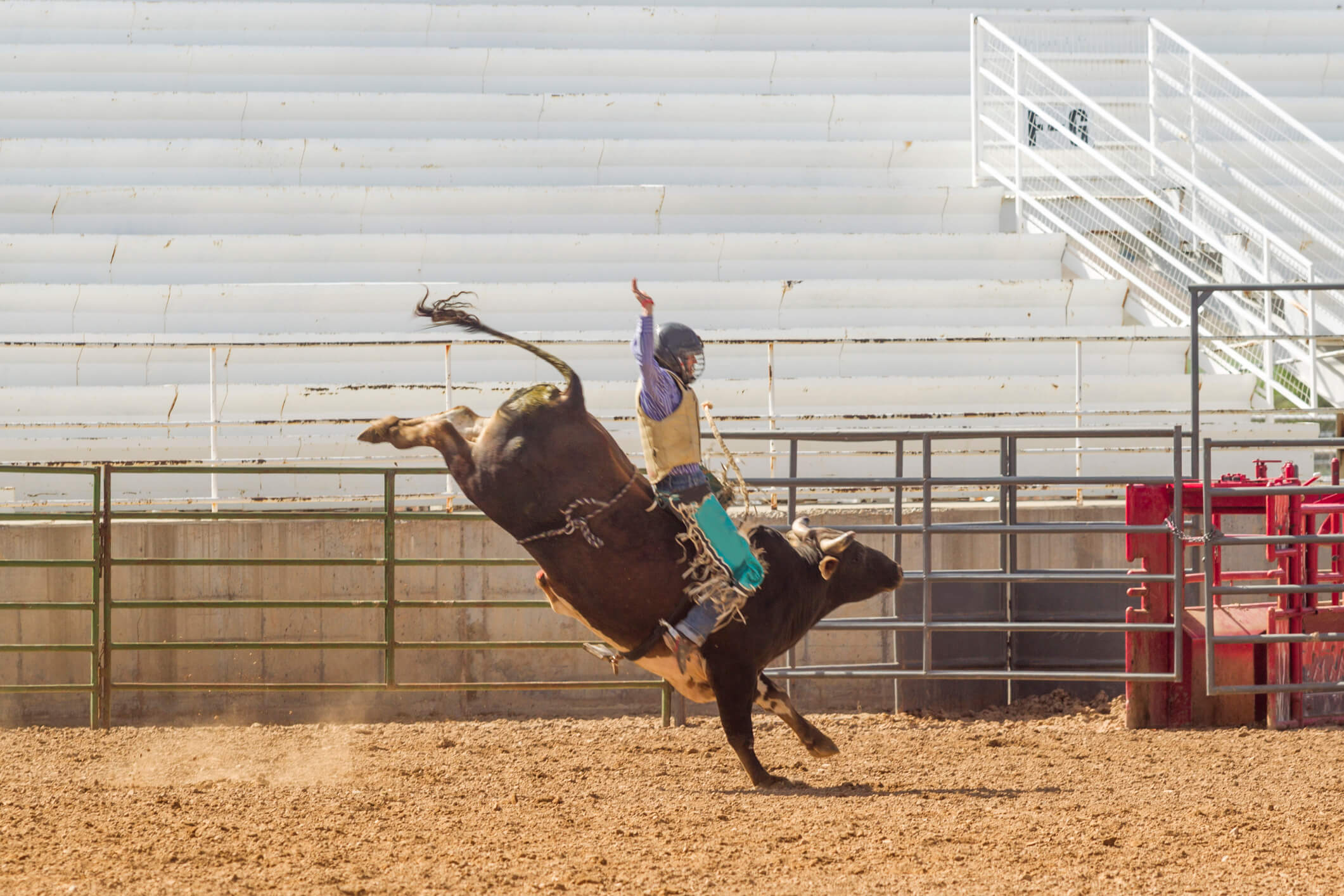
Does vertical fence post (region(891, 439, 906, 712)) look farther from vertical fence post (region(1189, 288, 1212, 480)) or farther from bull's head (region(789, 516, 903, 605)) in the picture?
vertical fence post (region(1189, 288, 1212, 480))

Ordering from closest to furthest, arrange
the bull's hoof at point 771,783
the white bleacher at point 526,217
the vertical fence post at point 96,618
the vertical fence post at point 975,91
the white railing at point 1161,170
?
the bull's hoof at point 771,783
the vertical fence post at point 96,618
the white bleacher at point 526,217
the white railing at point 1161,170
the vertical fence post at point 975,91

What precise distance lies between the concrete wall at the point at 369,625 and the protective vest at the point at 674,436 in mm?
2712

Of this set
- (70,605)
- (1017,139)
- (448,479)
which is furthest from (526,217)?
(70,605)

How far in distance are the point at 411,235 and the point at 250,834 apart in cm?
708

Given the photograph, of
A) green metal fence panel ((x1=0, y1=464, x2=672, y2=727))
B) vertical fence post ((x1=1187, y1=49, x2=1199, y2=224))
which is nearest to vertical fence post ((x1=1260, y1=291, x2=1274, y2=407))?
vertical fence post ((x1=1187, y1=49, x2=1199, y2=224))

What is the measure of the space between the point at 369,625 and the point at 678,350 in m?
3.46

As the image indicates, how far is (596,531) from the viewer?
189 inches

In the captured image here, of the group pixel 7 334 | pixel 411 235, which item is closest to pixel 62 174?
pixel 7 334

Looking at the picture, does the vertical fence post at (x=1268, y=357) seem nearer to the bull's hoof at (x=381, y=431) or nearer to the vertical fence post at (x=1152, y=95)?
the vertical fence post at (x=1152, y=95)

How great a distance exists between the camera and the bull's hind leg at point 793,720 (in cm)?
531

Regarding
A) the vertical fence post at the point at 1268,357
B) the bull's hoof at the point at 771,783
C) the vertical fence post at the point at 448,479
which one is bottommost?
the bull's hoof at the point at 771,783

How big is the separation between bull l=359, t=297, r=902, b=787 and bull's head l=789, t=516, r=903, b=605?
0.73ft

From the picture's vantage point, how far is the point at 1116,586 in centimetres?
745

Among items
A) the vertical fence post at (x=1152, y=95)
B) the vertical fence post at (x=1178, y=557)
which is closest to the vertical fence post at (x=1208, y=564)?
the vertical fence post at (x=1178, y=557)
